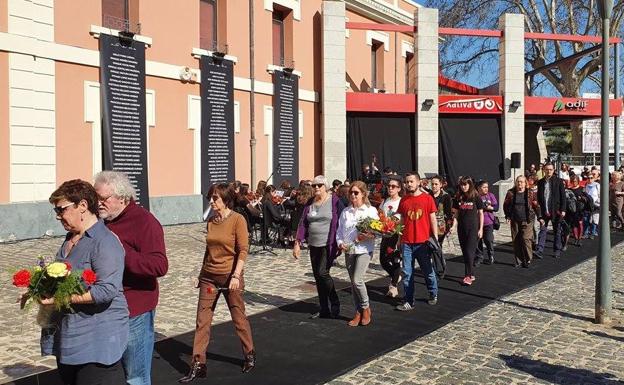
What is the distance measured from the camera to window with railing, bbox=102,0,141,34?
54.1 feet

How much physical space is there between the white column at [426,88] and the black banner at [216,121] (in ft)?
25.6

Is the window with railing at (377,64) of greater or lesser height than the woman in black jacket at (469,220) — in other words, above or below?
above

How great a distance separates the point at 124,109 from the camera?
16.5 meters

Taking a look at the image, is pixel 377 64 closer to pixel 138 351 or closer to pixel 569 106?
pixel 569 106

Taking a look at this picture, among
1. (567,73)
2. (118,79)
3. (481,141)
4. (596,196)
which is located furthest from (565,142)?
(118,79)

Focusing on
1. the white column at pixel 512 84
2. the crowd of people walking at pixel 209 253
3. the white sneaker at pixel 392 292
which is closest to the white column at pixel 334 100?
the white column at pixel 512 84

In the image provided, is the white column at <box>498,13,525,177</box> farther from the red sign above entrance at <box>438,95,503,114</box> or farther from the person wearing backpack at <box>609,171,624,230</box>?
the person wearing backpack at <box>609,171,624,230</box>

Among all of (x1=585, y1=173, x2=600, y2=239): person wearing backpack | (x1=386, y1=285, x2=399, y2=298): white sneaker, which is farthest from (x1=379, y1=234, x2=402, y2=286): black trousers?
(x1=585, y1=173, x2=600, y2=239): person wearing backpack

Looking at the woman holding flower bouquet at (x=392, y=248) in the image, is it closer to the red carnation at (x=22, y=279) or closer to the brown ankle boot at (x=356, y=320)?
the brown ankle boot at (x=356, y=320)

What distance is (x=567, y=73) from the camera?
1495 inches

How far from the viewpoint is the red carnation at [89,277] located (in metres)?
3.17

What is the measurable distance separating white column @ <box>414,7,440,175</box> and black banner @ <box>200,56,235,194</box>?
7814 millimetres

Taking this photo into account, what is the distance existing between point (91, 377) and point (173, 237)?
1242cm

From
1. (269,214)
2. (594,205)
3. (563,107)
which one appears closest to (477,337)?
(269,214)
